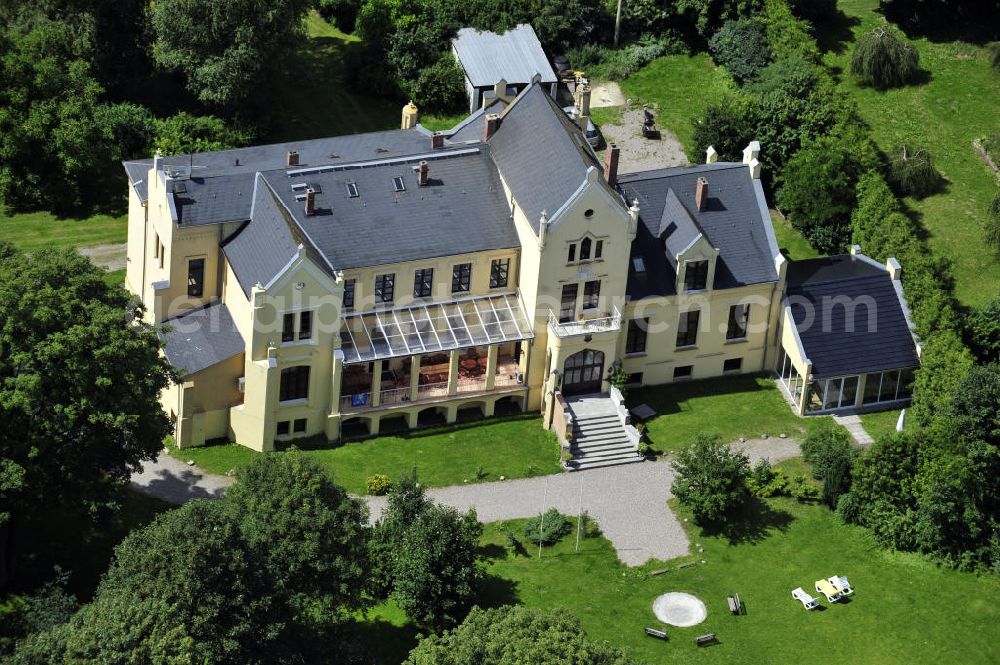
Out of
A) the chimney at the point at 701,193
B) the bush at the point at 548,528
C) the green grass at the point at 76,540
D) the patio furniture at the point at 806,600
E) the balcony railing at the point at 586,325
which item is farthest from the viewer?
the chimney at the point at 701,193

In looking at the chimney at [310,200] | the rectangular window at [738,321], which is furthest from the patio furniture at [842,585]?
the chimney at [310,200]

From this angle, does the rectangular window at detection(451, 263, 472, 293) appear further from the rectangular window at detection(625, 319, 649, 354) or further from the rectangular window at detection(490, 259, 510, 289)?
the rectangular window at detection(625, 319, 649, 354)

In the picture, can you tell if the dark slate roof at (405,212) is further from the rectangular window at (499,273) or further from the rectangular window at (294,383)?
the rectangular window at (294,383)

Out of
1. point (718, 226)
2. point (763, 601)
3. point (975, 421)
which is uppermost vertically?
point (718, 226)

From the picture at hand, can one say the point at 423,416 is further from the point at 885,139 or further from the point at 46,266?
the point at 885,139

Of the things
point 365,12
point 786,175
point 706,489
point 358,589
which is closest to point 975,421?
point 706,489

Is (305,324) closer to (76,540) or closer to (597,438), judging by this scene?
(76,540)
